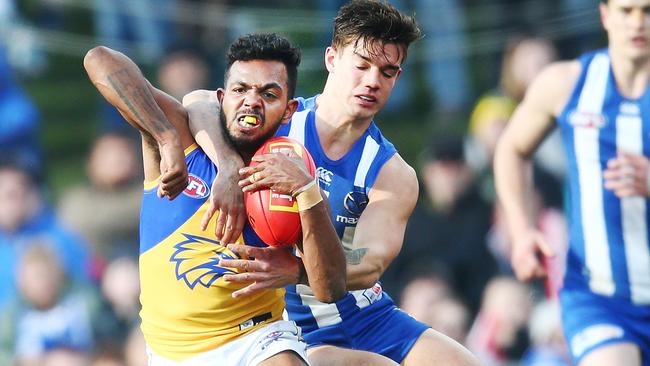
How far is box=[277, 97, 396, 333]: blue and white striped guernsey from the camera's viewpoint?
21.1ft

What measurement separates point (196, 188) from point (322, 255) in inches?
28.9

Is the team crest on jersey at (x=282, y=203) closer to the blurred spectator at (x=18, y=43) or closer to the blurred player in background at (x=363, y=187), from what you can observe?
the blurred player in background at (x=363, y=187)

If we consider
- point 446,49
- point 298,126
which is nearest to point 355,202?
point 298,126

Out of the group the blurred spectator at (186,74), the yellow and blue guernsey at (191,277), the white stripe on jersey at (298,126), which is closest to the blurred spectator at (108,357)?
the blurred spectator at (186,74)

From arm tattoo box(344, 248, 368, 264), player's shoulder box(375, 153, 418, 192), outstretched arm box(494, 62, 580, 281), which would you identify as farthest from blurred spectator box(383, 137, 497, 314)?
arm tattoo box(344, 248, 368, 264)

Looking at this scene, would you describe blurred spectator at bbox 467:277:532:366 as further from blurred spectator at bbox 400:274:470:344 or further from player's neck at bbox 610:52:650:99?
player's neck at bbox 610:52:650:99

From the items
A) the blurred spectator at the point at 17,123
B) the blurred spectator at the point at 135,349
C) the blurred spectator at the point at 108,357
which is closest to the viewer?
the blurred spectator at the point at 135,349

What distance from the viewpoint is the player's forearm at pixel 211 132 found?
225 inches

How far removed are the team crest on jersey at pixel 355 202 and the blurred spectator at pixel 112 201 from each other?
5606 mm

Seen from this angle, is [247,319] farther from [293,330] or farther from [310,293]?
[310,293]

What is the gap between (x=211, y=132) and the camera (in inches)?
228

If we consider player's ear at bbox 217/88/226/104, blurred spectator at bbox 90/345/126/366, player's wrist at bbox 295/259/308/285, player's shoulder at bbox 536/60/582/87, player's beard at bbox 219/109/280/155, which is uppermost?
player's ear at bbox 217/88/226/104

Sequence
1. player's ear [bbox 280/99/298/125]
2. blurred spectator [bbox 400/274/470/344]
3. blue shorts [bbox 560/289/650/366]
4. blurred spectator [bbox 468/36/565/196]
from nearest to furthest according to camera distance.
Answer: player's ear [bbox 280/99/298/125]
blue shorts [bbox 560/289/650/366]
blurred spectator [bbox 400/274/470/344]
blurred spectator [bbox 468/36/565/196]

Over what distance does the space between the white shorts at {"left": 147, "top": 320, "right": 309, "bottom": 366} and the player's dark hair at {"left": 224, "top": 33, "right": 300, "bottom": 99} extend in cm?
117
